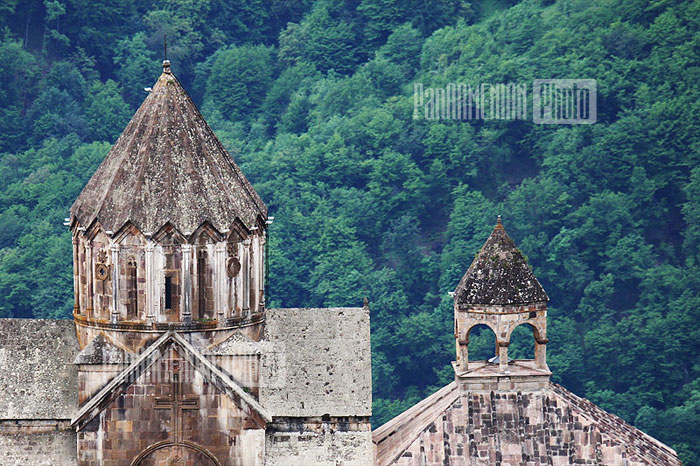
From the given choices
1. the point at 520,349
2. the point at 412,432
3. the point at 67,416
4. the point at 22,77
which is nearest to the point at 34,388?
the point at 67,416

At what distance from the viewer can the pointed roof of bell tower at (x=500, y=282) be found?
3772 cm

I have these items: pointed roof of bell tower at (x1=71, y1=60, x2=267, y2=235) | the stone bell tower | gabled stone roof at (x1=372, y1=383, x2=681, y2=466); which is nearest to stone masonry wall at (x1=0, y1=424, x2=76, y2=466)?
pointed roof of bell tower at (x1=71, y1=60, x2=267, y2=235)

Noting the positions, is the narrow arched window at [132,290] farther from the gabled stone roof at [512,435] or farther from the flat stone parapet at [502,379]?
the flat stone parapet at [502,379]

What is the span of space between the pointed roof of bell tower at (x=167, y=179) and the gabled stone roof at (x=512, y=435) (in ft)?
17.0

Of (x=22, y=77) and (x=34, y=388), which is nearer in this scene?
(x=34, y=388)

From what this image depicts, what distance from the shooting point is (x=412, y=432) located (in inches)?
1455

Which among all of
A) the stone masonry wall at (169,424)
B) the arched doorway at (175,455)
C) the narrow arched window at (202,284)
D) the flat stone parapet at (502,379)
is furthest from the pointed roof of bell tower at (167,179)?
the flat stone parapet at (502,379)

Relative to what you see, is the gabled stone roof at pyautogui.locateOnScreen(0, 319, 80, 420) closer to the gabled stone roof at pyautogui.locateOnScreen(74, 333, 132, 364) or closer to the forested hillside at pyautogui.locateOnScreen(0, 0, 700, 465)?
Answer: the gabled stone roof at pyautogui.locateOnScreen(74, 333, 132, 364)

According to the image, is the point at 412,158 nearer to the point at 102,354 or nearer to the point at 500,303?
the point at 500,303

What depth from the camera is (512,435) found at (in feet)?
121

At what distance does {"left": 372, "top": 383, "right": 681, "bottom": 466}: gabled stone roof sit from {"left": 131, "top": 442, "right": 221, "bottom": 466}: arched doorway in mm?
3465

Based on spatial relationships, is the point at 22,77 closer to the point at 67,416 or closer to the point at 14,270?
the point at 14,270

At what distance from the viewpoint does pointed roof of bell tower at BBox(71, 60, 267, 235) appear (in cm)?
3512

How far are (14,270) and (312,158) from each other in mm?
15893
